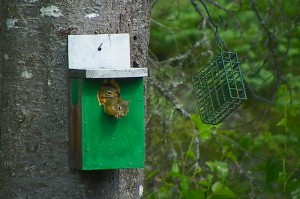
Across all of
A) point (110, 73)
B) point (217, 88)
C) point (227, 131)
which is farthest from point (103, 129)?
point (227, 131)

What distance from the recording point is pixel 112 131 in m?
3.18

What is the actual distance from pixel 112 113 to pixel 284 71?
385 centimetres

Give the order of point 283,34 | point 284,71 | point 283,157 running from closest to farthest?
point 283,157 < point 283,34 < point 284,71

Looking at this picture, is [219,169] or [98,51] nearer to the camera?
[98,51]

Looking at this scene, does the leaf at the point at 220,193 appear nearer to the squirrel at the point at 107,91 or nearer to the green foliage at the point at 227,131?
the green foliage at the point at 227,131

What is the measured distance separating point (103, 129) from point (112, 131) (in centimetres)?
3

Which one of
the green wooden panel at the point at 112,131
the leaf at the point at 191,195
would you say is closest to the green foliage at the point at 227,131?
the leaf at the point at 191,195

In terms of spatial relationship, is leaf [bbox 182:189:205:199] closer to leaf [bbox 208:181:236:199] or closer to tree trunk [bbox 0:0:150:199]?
leaf [bbox 208:181:236:199]

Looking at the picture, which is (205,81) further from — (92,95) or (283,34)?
(283,34)

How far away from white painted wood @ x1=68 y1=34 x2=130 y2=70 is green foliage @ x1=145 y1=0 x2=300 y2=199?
4.06 ft

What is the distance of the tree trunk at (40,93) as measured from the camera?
124 inches

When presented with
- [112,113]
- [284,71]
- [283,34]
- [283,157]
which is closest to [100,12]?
[112,113]

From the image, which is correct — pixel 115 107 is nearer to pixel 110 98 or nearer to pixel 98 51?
pixel 110 98

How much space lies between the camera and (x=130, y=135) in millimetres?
3203
